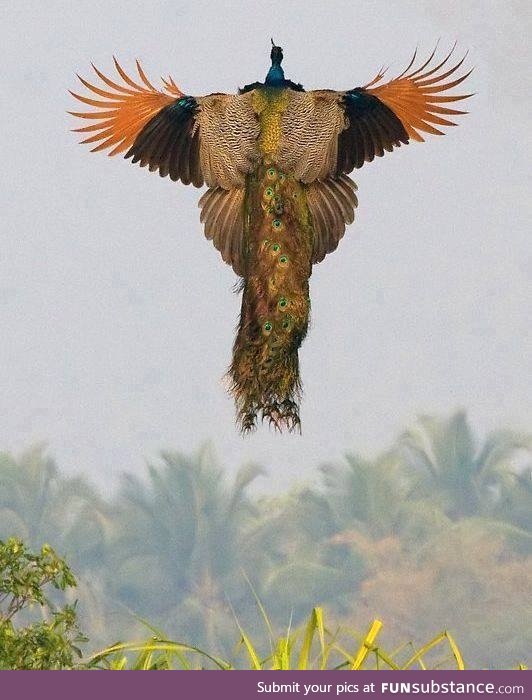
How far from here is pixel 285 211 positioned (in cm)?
852

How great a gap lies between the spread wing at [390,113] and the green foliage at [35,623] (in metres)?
3.77

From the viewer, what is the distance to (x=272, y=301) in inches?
322

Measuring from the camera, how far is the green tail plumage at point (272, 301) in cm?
773

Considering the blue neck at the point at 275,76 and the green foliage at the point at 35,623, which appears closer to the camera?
the green foliage at the point at 35,623

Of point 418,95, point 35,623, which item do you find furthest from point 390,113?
point 35,623

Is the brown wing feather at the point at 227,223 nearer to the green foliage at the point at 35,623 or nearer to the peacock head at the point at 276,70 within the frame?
the peacock head at the point at 276,70

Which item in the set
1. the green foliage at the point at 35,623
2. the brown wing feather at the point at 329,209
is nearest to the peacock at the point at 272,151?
the brown wing feather at the point at 329,209

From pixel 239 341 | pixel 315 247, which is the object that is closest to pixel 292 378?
pixel 239 341

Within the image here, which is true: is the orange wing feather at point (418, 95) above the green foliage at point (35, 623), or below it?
above

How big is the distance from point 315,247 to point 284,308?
26.7 inches

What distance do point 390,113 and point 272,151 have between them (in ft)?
3.05
